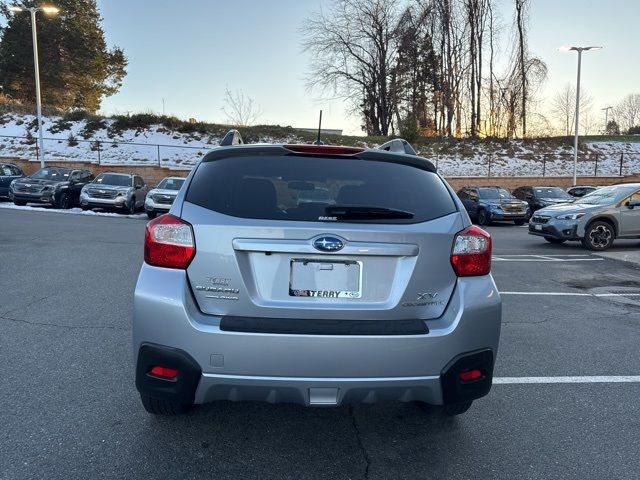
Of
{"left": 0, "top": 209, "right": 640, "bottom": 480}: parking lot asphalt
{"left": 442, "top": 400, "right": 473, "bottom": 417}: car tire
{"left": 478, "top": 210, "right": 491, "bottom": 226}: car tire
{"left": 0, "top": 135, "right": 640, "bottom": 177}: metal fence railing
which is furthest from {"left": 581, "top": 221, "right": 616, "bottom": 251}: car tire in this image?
{"left": 0, "top": 135, "right": 640, "bottom": 177}: metal fence railing

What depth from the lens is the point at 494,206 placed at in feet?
64.9

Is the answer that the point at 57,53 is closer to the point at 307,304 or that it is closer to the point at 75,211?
the point at 75,211

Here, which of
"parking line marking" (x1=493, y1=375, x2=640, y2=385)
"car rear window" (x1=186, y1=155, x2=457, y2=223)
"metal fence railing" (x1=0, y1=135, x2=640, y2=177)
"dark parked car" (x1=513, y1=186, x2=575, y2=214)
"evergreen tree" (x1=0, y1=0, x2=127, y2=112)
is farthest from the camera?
"evergreen tree" (x1=0, y1=0, x2=127, y2=112)

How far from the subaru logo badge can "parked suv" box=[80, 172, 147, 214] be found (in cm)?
1792

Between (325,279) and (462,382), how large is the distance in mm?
935

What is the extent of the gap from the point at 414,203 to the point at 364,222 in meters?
0.37

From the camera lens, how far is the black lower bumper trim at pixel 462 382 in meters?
2.61

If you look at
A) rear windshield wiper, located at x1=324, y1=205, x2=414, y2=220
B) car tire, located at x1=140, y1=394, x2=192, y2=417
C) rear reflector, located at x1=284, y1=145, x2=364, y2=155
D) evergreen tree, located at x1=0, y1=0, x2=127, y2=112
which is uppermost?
evergreen tree, located at x1=0, y1=0, x2=127, y2=112

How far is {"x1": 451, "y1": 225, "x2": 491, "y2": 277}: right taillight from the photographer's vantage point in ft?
8.93

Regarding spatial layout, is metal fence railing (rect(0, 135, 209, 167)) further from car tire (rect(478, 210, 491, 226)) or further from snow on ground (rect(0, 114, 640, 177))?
car tire (rect(478, 210, 491, 226))

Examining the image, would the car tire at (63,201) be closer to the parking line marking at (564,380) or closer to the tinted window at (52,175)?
the tinted window at (52,175)

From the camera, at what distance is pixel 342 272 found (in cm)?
257

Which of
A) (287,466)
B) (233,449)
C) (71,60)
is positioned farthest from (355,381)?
(71,60)

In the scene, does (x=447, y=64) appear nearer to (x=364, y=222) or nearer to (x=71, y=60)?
(x=71, y=60)
